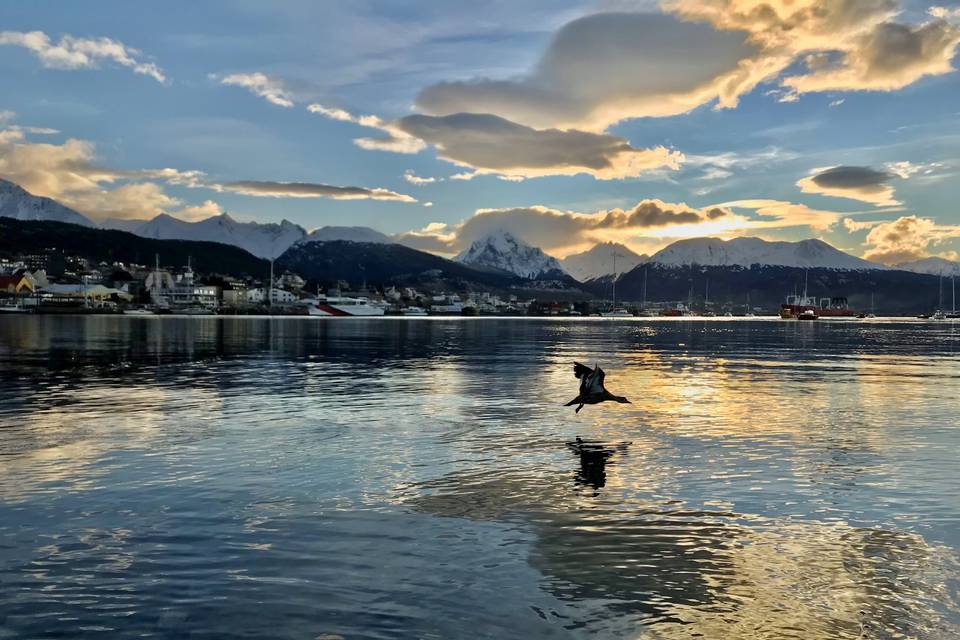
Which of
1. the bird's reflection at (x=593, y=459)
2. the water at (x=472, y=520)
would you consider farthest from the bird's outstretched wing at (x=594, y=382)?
the bird's reflection at (x=593, y=459)

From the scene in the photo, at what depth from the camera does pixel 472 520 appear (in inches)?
696

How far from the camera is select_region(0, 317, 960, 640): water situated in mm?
12289

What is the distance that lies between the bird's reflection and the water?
0.21 metres

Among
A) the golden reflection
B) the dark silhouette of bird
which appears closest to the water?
A: the golden reflection

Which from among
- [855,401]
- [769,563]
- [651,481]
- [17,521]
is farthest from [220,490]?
[855,401]

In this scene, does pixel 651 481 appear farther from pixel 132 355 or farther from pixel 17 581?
pixel 132 355

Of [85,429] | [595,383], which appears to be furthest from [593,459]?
[85,429]

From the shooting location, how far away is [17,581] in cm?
1339

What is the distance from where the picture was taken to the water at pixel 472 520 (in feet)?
40.3

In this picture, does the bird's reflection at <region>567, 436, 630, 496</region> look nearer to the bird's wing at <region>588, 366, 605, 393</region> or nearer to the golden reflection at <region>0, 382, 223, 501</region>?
the bird's wing at <region>588, 366, 605, 393</region>

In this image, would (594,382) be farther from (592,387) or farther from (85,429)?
(85,429)

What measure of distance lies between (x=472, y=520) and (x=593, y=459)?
28.1 ft

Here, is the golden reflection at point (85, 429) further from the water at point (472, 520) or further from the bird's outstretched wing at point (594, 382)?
the bird's outstretched wing at point (594, 382)

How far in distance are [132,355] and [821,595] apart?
73.5m
